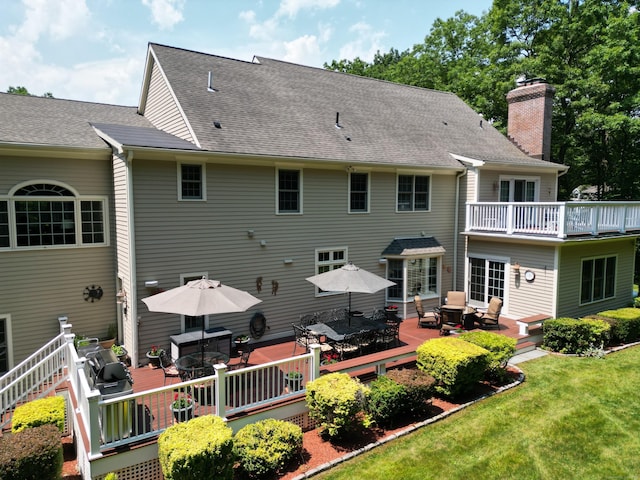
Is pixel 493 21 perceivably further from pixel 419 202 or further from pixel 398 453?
pixel 398 453

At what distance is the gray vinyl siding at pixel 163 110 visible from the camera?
11.4 metres

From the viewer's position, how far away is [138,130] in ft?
36.9

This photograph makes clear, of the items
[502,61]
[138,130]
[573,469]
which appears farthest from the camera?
[502,61]

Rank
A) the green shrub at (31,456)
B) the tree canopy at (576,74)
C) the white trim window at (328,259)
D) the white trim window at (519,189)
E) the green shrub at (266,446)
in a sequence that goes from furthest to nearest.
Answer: the tree canopy at (576,74) → the white trim window at (519,189) → the white trim window at (328,259) → the green shrub at (266,446) → the green shrub at (31,456)

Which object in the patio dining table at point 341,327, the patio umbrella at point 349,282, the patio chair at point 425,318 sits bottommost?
the patio chair at point 425,318

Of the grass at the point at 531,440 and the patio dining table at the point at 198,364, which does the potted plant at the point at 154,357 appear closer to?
the patio dining table at the point at 198,364

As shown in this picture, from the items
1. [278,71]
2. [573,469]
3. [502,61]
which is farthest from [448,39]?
[573,469]

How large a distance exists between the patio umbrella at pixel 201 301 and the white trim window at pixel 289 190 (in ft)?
14.6

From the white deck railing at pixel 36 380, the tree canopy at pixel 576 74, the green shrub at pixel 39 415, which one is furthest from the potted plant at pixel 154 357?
the tree canopy at pixel 576 74

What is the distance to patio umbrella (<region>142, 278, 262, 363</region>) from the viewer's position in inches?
295

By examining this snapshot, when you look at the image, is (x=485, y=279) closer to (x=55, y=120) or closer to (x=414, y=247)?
(x=414, y=247)

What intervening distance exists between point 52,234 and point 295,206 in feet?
21.9

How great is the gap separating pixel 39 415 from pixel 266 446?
427cm

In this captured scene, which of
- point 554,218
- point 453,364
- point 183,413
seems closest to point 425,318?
point 453,364
